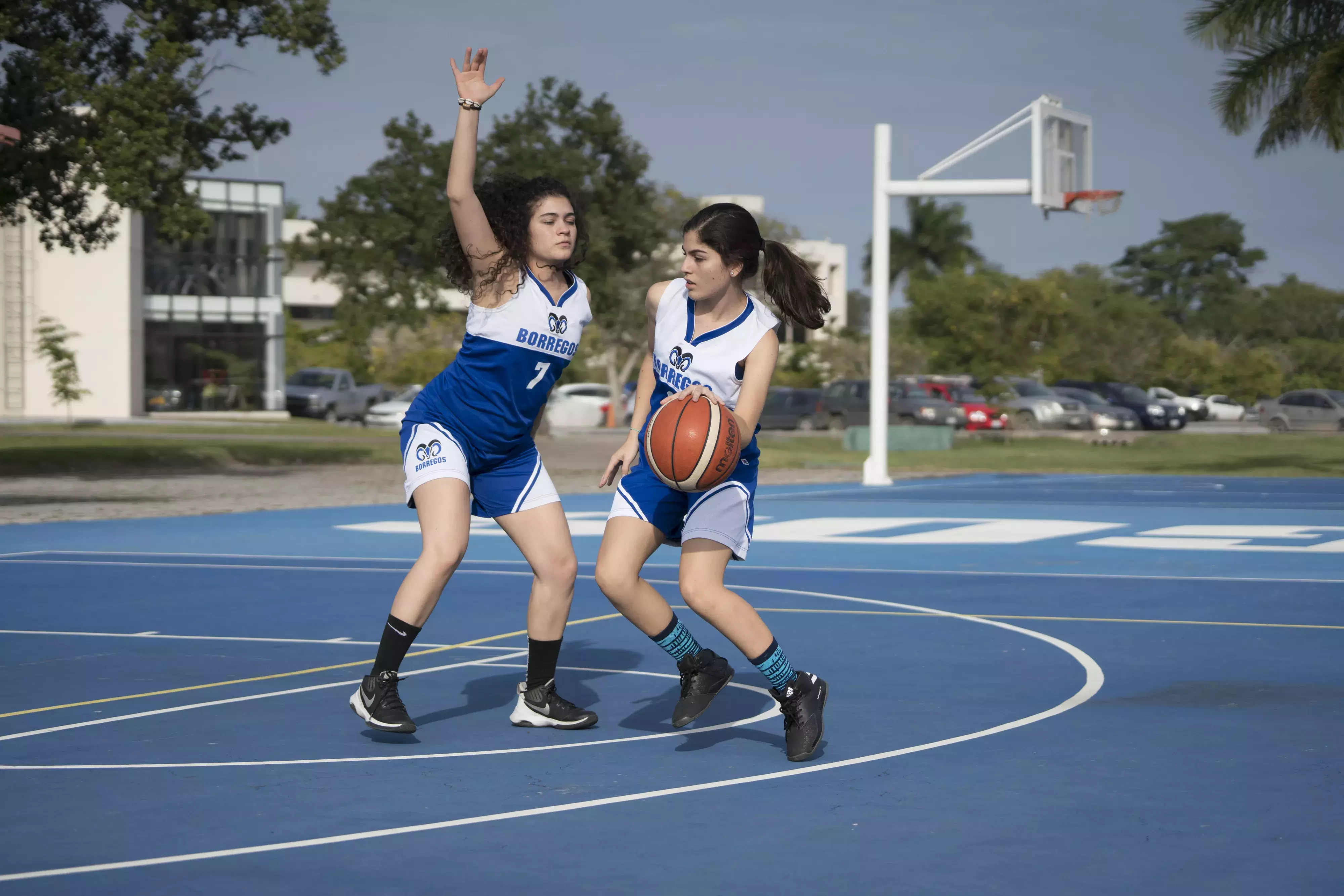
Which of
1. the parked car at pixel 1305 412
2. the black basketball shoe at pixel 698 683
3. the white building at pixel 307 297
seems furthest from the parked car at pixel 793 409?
the white building at pixel 307 297

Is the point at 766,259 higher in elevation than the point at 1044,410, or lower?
higher

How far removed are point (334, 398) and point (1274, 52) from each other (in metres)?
33.7

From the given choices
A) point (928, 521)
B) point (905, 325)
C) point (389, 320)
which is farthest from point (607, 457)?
point (905, 325)

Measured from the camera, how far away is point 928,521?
1736cm

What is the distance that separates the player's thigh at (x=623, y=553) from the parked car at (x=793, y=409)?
4044 centimetres

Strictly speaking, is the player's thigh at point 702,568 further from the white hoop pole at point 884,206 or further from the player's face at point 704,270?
the white hoop pole at point 884,206

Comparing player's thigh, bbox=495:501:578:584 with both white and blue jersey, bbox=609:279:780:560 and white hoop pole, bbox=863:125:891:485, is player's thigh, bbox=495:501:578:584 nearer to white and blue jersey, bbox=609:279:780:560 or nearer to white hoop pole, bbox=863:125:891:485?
white and blue jersey, bbox=609:279:780:560

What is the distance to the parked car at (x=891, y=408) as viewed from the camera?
141ft

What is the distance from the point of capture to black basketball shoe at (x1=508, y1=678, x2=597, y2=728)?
6.43 metres

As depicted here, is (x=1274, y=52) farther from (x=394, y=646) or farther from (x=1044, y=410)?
(x=394, y=646)

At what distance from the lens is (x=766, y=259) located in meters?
6.25

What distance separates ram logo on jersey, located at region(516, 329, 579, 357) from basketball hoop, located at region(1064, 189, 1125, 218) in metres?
21.0

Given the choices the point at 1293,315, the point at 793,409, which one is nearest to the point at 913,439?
the point at 793,409

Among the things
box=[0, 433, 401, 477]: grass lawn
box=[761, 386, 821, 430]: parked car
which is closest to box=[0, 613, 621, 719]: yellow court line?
box=[0, 433, 401, 477]: grass lawn
